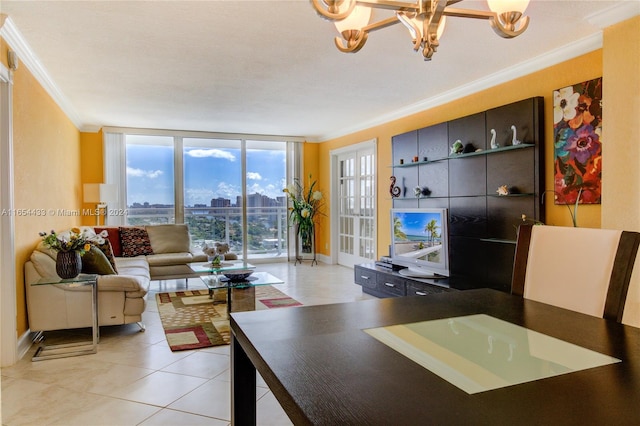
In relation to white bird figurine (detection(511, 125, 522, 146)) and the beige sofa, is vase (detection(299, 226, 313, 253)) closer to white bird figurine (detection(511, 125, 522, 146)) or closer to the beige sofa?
the beige sofa

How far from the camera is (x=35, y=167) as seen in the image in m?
3.75

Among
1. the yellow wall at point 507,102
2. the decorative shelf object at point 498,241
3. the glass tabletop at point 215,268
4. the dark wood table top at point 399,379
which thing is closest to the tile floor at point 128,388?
the glass tabletop at point 215,268

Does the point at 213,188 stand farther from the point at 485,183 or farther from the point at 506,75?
the point at 506,75

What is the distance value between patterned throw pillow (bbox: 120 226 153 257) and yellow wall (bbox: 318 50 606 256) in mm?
3478

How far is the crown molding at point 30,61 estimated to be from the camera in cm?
291

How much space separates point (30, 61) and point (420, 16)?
3447 mm

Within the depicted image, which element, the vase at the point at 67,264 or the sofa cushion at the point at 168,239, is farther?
the sofa cushion at the point at 168,239

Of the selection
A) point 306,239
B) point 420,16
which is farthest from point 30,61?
point 306,239

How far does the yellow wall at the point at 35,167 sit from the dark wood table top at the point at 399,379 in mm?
2763

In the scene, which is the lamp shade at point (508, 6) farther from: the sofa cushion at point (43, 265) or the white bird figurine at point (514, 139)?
the sofa cushion at point (43, 265)

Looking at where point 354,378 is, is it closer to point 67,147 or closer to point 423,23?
point 423,23

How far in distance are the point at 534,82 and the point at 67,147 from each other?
5678 mm

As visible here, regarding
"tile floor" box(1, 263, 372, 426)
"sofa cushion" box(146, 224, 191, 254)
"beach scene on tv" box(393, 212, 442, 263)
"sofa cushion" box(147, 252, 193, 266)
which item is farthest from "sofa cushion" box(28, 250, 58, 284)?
"beach scene on tv" box(393, 212, 442, 263)

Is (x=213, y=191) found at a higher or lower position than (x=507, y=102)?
lower
